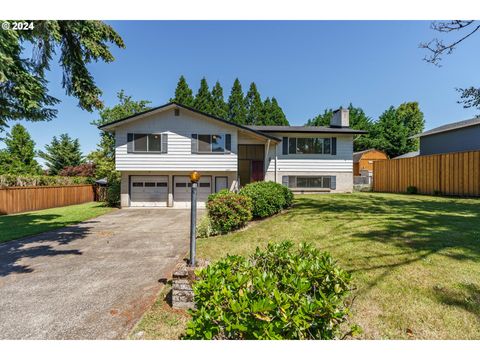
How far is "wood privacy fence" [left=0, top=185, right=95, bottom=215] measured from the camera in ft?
43.1

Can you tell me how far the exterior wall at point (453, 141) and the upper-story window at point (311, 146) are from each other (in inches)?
435

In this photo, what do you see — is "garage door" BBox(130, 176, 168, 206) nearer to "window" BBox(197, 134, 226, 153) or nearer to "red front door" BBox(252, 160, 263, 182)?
"window" BBox(197, 134, 226, 153)

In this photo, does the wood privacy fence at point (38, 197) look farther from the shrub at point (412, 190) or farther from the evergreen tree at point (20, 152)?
the shrub at point (412, 190)

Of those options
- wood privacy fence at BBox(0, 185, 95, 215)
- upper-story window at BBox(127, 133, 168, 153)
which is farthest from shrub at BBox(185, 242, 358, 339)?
wood privacy fence at BBox(0, 185, 95, 215)

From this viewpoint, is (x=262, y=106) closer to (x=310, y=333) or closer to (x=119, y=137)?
(x=119, y=137)

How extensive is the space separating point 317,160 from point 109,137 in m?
20.7

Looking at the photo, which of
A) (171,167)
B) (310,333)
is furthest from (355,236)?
(171,167)

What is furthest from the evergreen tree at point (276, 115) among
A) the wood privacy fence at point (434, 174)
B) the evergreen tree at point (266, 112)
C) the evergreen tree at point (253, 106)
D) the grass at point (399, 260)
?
the grass at point (399, 260)

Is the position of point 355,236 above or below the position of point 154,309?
above

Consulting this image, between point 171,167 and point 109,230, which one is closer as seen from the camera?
point 109,230

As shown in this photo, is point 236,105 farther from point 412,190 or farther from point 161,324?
point 161,324

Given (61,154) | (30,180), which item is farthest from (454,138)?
(61,154)
